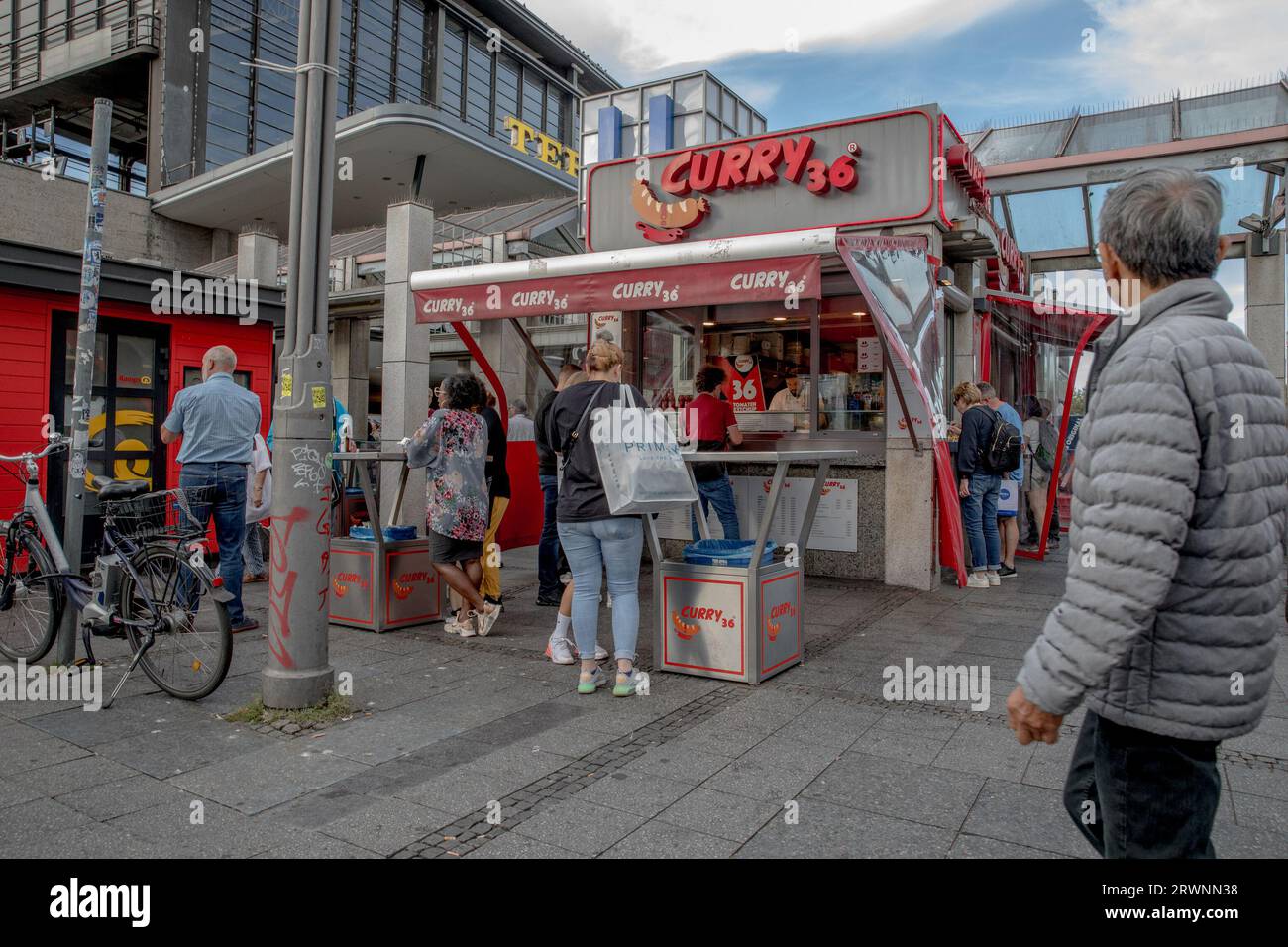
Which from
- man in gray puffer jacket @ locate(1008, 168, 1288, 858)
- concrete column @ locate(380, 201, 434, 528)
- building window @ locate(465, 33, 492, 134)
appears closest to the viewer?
man in gray puffer jacket @ locate(1008, 168, 1288, 858)

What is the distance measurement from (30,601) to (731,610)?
3.99 meters

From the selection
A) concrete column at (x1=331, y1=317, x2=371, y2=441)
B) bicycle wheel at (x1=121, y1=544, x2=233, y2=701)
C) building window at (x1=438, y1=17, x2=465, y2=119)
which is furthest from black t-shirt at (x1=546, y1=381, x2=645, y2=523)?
building window at (x1=438, y1=17, x2=465, y2=119)

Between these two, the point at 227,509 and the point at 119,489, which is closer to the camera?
the point at 119,489

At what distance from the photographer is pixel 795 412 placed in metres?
9.73

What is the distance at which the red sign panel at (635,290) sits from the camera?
20.7ft

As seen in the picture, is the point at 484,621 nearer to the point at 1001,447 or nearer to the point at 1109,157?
the point at 1001,447

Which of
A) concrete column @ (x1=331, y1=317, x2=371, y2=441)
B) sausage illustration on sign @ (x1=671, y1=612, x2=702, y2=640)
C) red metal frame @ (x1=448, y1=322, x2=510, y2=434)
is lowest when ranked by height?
sausage illustration on sign @ (x1=671, y1=612, x2=702, y2=640)

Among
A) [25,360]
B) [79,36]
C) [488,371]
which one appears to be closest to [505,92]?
[79,36]

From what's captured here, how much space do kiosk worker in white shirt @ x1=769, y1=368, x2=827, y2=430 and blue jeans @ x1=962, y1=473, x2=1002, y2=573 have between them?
1.68m

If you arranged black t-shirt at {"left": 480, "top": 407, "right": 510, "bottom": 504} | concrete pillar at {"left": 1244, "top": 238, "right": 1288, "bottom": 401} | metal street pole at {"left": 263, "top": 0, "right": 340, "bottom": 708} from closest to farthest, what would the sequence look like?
metal street pole at {"left": 263, "top": 0, "right": 340, "bottom": 708}
black t-shirt at {"left": 480, "top": 407, "right": 510, "bottom": 504}
concrete pillar at {"left": 1244, "top": 238, "right": 1288, "bottom": 401}

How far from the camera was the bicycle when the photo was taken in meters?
4.78

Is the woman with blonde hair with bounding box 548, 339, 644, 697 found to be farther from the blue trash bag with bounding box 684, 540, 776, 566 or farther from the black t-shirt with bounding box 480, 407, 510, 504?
the black t-shirt with bounding box 480, 407, 510, 504

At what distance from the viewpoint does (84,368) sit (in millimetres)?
5324
